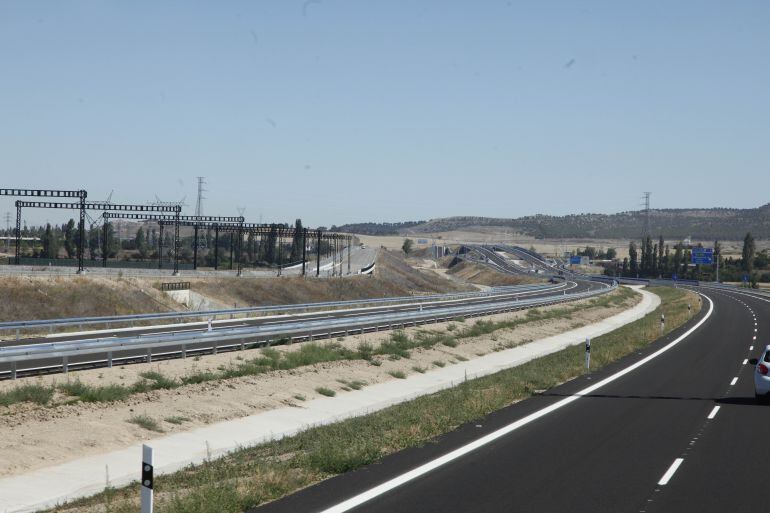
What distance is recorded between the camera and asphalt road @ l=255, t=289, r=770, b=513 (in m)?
12.3

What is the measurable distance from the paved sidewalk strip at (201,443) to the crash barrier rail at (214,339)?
533 centimetres

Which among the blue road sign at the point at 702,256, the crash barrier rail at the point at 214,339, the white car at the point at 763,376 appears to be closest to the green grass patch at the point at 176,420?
the crash barrier rail at the point at 214,339

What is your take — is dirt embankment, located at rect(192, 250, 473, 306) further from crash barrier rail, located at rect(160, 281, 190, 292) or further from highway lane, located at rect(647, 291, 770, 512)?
highway lane, located at rect(647, 291, 770, 512)

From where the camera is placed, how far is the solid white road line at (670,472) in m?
13.8

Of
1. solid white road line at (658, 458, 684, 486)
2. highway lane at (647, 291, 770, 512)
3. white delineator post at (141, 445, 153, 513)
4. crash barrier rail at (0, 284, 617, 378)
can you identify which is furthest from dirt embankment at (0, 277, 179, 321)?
white delineator post at (141, 445, 153, 513)

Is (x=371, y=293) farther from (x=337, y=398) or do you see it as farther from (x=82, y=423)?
(x=82, y=423)

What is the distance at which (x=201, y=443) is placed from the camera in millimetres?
19062

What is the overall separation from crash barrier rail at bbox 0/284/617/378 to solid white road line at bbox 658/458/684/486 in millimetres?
15332

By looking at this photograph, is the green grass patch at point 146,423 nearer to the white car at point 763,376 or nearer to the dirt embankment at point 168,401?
the dirt embankment at point 168,401

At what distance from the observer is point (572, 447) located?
16922mm

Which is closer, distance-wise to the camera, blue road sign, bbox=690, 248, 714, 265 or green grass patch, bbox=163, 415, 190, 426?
green grass patch, bbox=163, 415, 190, 426

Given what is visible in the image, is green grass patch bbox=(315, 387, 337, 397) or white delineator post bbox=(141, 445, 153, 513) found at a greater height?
white delineator post bbox=(141, 445, 153, 513)

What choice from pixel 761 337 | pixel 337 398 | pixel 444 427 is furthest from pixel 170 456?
pixel 761 337

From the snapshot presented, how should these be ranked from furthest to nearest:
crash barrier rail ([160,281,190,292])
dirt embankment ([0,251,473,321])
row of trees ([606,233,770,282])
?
row of trees ([606,233,770,282]), crash barrier rail ([160,281,190,292]), dirt embankment ([0,251,473,321])
